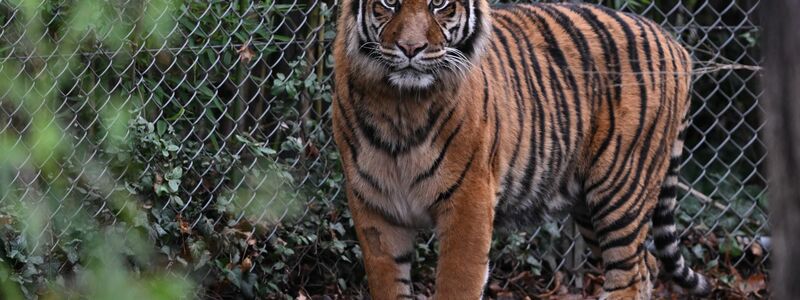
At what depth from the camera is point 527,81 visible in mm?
5070

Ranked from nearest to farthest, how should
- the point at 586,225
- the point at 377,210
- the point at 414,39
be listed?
the point at 414,39 → the point at 377,210 → the point at 586,225

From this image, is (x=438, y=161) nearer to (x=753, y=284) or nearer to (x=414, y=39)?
(x=414, y=39)

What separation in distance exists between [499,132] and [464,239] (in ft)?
1.55

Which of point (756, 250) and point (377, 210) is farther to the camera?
point (756, 250)

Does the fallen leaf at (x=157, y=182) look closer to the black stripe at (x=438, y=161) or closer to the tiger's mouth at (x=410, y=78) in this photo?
the black stripe at (x=438, y=161)

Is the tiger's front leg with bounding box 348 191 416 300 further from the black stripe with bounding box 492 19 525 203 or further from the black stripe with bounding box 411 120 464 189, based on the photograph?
the black stripe with bounding box 492 19 525 203

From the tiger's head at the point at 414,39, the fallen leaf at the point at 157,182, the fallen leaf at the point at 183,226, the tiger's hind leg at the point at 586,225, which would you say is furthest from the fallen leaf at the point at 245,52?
the tiger's hind leg at the point at 586,225

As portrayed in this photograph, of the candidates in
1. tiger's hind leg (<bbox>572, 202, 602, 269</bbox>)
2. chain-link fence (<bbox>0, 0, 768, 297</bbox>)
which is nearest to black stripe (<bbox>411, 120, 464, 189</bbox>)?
chain-link fence (<bbox>0, 0, 768, 297</bbox>)

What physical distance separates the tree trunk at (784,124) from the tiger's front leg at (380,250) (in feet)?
9.25

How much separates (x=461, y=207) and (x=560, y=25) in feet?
3.76

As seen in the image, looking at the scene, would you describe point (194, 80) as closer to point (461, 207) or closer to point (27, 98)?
point (461, 207)

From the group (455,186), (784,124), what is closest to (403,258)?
(455,186)

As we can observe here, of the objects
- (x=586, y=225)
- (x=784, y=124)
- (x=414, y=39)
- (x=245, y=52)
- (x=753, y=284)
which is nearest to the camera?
(x=784, y=124)

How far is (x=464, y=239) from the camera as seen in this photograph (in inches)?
179
